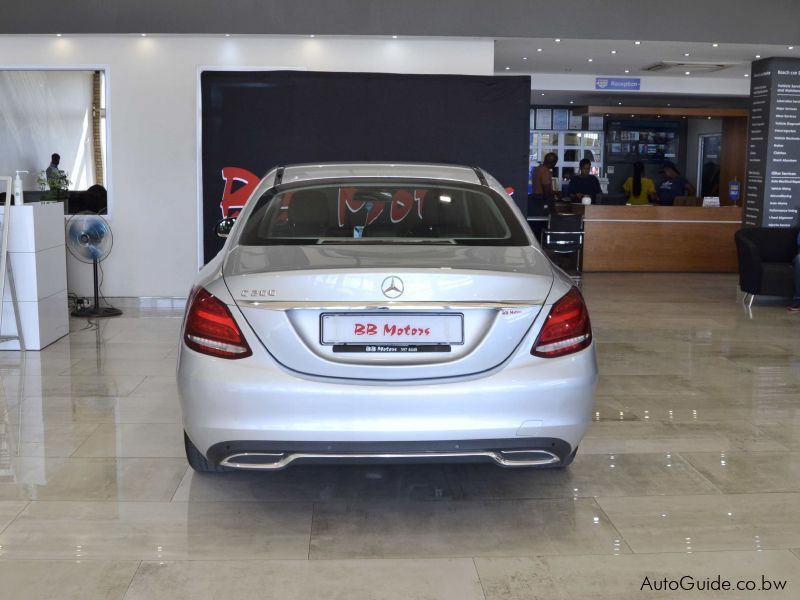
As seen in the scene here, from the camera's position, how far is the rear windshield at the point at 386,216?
359 centimetres

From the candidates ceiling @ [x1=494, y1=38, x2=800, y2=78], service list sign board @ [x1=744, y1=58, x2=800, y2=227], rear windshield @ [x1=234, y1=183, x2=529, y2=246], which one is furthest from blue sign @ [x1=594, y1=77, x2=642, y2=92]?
rear windshield @ [x1=234, y1=183, x2=529, y2=246]

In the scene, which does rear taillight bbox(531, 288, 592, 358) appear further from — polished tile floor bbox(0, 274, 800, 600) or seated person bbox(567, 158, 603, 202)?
seated person bbox(567, 158, 603, 202)

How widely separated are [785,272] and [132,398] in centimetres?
682

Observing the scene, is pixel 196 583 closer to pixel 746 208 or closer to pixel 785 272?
pixel 785 272

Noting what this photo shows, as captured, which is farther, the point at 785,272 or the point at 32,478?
the point at 785,272

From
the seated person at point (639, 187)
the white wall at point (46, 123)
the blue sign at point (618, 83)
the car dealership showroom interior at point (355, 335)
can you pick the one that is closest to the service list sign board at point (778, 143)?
the car dealership showroom interior at point (355, 335)

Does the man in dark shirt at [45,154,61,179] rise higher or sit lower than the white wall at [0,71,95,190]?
lower

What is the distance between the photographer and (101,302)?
8.98m

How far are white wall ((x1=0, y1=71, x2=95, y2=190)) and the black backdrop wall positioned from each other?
164 centimetres

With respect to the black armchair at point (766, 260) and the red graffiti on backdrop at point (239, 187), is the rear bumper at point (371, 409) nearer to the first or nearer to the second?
the red graffiti on backdrop at point (239, 187)

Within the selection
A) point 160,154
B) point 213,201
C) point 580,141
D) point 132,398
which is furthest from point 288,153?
point 580,141

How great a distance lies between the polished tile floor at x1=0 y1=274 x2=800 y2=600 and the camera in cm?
289
